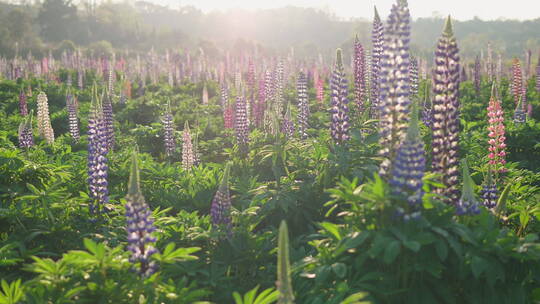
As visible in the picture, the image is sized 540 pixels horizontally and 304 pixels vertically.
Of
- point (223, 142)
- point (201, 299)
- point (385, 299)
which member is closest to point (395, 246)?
point (385, 299)

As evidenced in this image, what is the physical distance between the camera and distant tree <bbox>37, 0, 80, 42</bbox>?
58.1m

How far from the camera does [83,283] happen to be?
3584mm

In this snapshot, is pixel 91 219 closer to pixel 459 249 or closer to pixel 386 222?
pixel 386 222

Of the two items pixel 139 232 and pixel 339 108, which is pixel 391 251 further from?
pixel 339 108

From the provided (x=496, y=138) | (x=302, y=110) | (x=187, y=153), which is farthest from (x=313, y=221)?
(x=302, y=110)

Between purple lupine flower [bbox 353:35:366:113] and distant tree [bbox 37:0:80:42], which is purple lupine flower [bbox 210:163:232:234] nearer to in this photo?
purple lupine flower [bbox 353:35:366:113]

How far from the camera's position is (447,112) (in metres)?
4.47

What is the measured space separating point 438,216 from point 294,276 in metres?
1.36

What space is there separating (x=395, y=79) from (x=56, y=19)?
208 feet

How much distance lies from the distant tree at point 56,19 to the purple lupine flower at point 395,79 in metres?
62.4

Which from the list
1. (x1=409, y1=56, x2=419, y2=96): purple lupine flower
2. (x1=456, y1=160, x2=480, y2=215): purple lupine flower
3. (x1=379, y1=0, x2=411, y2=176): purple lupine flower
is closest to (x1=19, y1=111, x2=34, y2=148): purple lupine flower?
(x1=379, y1=0, x2=411, y2=176): purple lupine flower

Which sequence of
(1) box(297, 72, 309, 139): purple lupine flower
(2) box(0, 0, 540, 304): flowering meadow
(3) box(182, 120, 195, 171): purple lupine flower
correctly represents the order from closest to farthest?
(2) box(0, 0, 540, 304): flowering meadow < (3) box(182, 120, 195, 171): purple lupine flower < (1) box(297, 72, 309, 139): purple lupine flower

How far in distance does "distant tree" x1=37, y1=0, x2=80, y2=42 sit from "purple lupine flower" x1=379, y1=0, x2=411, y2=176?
62443mm

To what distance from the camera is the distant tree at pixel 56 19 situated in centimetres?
5809
